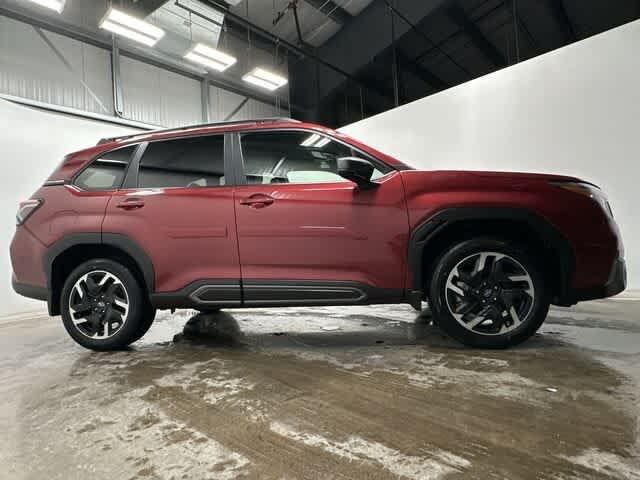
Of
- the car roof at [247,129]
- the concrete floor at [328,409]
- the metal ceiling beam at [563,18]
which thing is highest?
the metal ceiling beam at [563,18]

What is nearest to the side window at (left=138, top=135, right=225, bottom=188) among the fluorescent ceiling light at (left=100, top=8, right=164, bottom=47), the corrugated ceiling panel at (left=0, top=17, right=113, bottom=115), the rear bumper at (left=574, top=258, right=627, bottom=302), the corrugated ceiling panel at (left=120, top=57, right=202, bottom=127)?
the rear bumper at (left=574, top=258, right=627, bottom=302)

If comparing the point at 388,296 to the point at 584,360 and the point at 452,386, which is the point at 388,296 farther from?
the point at 584,360

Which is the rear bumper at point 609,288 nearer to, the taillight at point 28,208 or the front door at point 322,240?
the front door at point 322,240

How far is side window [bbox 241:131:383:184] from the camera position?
7.21 ft

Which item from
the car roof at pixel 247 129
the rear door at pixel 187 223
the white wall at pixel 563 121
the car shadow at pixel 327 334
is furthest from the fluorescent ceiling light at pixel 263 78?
the car shadow at pixel 327 334

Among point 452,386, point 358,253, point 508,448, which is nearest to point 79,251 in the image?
point 358,253

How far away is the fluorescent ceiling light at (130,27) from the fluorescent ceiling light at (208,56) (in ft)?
2.15

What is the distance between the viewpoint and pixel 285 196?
2078 mm

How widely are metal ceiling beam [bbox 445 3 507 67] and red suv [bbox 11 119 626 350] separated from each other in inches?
282

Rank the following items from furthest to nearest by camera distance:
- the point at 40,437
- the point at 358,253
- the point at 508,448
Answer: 1. the point at 358,253
2. the point at 40,437
3. the point at 508,448

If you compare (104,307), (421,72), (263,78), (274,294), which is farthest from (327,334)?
(421,72)

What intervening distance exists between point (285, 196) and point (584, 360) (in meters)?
1.94

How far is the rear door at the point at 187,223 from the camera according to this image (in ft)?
6.88

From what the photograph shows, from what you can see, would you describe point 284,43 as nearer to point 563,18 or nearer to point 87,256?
point 563,18
